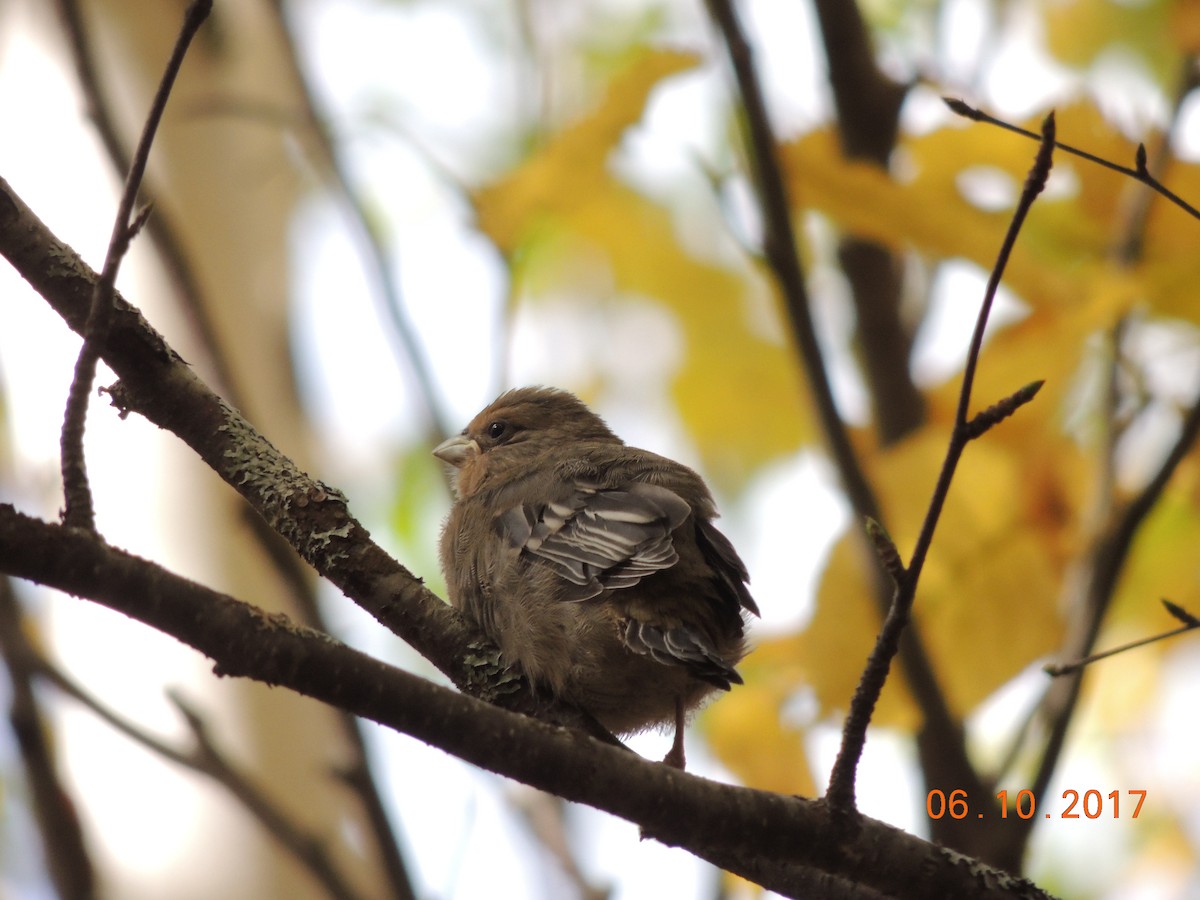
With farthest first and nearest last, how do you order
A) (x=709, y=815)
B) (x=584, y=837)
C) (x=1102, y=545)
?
1. (x=584, y=837)
2. (x=1102, y=545)
3. (x=709, y=815)

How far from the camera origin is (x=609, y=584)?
3188 millimetres

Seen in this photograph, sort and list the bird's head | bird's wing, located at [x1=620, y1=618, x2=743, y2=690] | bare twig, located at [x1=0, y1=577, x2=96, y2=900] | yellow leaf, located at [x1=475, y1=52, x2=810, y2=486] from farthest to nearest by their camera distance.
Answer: yellow leaf, located at [x1=475, y1=52, x2=810, y2=486] < the bird's head < bare twig, located at [x1=0, y1=577, x2=96, y2=900] < bird's wing, located at [x1=620, y1=618, x2=743, y2=690]

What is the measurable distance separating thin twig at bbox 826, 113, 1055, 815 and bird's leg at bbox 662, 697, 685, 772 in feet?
3.19

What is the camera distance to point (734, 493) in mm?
8289

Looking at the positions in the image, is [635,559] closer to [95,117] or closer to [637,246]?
[95,117]

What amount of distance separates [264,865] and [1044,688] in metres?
2.68

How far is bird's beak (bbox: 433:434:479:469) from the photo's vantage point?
15.2 feet

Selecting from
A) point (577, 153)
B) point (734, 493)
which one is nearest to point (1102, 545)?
point (577, 153)

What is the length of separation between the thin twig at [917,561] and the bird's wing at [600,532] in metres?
0.95

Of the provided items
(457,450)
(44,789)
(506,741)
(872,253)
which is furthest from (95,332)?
(872,253)

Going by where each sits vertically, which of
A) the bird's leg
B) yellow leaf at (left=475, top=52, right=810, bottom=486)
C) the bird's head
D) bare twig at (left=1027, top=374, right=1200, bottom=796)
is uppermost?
yellow leaf at (left=475, top=52, right=810, bottom=486)

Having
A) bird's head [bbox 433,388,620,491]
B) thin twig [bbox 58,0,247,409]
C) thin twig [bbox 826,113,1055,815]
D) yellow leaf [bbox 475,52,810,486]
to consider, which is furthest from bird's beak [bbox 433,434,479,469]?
thin twig [bbox 826,113,1055,815]

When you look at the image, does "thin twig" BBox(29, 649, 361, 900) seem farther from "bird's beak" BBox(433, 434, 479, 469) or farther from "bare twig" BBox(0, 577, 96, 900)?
"bird's beak" BBox(433, 434, 479, 469)
